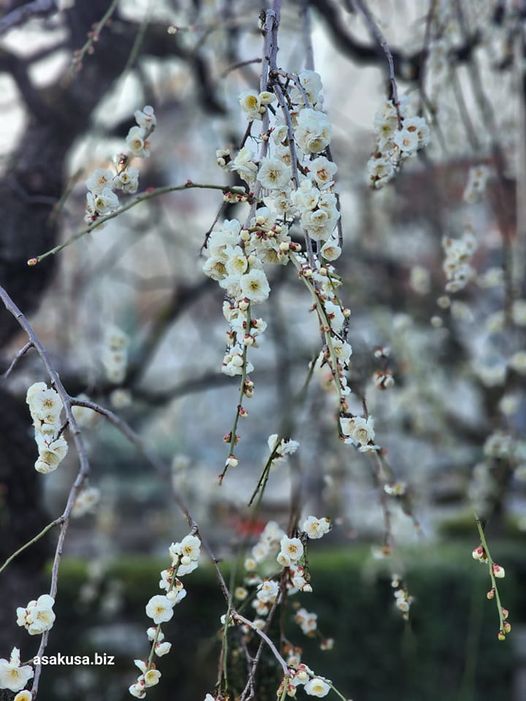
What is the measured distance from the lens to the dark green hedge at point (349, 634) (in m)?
3.83

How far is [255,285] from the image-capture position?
3.09ft

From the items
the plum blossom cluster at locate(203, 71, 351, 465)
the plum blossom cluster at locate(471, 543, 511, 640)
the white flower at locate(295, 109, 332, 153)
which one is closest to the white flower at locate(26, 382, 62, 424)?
the plum blossom cluster at locate(203, 71, 351, 465)

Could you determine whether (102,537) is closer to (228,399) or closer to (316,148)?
(316,148)

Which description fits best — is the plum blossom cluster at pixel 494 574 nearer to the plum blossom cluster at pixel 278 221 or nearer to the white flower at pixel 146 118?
the plum blossom cluster at pixel 278 221

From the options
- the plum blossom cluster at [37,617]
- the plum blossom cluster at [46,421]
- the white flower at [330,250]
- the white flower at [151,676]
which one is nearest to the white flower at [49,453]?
the plum blossom cluster at [46,421]

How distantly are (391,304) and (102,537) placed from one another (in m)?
2.01

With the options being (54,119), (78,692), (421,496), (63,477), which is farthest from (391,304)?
(63,477)

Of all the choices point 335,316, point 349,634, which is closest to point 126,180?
point 335,316

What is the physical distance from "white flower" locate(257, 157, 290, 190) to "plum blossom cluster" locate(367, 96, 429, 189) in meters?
0.24

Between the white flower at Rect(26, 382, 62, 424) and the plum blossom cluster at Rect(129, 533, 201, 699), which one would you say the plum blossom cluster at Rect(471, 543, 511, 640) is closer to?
the plum blossom cluster at Rect(129, 533, 201, 699)

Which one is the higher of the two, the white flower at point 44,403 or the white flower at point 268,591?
the white flower at point 44,403

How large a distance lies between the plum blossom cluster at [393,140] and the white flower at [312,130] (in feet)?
0.63

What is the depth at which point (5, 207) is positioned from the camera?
2.17 m

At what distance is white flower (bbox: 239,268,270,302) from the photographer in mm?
936
